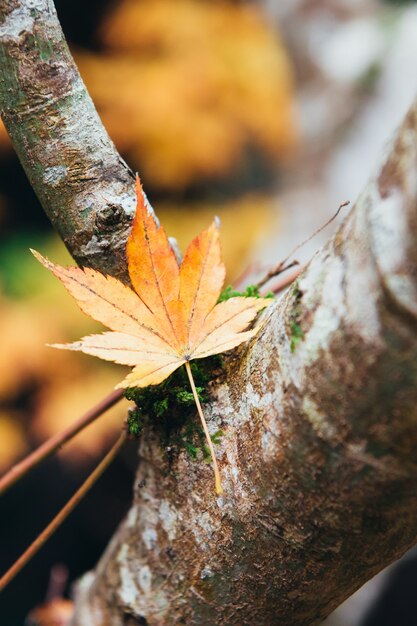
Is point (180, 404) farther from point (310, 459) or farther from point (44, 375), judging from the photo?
point (44, 375)

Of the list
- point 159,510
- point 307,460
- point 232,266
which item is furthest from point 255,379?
point 232,266

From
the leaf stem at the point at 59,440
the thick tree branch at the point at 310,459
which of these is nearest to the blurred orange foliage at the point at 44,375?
the leaf stem at the point at 59,440

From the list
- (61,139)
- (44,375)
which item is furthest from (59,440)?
(44,375)

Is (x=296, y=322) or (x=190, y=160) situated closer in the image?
(x=296, y=322)

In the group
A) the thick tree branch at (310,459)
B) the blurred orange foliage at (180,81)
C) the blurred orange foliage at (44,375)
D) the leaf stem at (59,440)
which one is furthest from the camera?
the blurred orange foliage at (180,81)

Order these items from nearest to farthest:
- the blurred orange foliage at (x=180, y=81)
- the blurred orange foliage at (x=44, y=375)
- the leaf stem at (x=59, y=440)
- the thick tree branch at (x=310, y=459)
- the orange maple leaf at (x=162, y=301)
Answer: the thick tree branch at (x=310, y=459), the orange maple leaf at (x=162, y=301), the leaf stem at (x=59, y=440), the blurred orange foliage at (x=44, y=375), the blurred orange foliage at (x=180, y=81)

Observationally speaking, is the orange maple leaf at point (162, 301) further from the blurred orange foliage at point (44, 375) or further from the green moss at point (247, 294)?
the blurred orange foliage at point (44, 375)
